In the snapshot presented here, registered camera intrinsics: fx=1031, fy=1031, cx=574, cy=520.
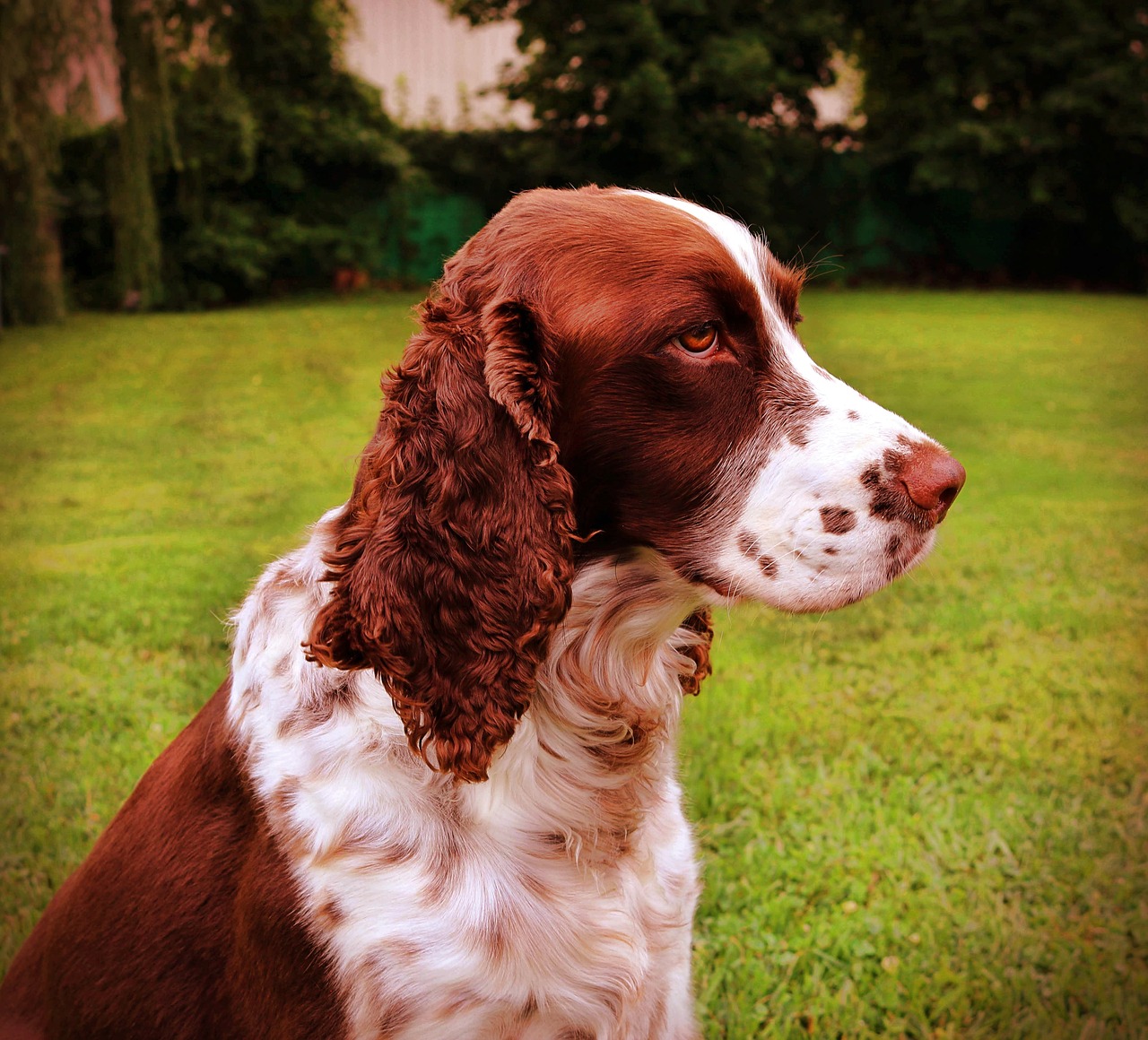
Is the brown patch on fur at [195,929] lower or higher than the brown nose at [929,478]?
lower

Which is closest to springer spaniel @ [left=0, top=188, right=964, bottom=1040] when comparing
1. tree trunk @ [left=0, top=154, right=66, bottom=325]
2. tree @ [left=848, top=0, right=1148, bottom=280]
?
tree trunk @ [left=0, top=154, right=66, bottom=325]

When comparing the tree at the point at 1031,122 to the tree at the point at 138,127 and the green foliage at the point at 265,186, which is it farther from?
the tree at the point at 138,127

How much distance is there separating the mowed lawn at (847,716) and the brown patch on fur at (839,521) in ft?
3.08

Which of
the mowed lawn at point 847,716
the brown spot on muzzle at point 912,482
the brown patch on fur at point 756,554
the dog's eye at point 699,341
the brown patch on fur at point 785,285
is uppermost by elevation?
the brown patch on fur at point 785,285

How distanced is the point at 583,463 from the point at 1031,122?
25.5 meters

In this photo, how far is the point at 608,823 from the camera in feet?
6.60

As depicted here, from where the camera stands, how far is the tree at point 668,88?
20.7 metres

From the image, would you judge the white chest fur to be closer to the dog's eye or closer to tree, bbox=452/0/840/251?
the dog's eye

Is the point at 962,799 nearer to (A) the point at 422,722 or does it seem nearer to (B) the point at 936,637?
(B) the point at 936,637

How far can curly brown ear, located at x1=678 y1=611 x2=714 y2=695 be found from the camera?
2338 millimetres

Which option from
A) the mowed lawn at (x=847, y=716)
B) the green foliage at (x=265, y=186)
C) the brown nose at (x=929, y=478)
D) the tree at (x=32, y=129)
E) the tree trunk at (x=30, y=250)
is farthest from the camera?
the green foliage at (x=265, y=186)

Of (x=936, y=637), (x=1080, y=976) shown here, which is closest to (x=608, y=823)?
(x=1080, y=976)

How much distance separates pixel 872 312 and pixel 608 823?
17.4 metres

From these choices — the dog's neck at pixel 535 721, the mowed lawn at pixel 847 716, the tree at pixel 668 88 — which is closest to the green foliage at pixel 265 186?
the tree at pixel 668 88
